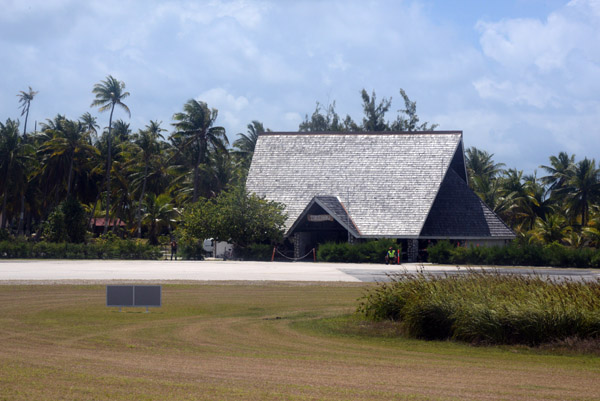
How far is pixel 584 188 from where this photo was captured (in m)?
71.4

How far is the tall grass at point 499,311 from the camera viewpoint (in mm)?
12938

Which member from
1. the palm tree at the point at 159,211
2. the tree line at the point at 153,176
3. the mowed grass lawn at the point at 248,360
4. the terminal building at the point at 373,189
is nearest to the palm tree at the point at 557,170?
the tree line at the point at 153,176

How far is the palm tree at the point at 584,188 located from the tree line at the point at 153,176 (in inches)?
4.0

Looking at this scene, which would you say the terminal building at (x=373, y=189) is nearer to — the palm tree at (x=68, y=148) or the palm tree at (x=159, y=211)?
the palm tree at (x=159, y=211)

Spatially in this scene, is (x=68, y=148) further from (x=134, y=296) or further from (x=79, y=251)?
(x=134, y=296)

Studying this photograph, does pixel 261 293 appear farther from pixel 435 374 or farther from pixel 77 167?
pixel 77 167

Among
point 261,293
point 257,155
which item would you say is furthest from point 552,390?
point 257,155

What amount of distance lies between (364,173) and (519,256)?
16.4 meters

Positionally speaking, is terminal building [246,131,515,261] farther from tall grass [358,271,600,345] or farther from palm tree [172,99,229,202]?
tall grass [358,271,600,345]

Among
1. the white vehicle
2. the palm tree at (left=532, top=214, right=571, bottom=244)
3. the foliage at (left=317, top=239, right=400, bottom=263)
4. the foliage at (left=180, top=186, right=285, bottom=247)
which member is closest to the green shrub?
the foliage at (left=180, top=186, right=285, bottom=247)

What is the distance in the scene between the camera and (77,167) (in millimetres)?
74625

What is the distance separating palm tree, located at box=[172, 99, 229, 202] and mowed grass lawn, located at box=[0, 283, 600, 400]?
5705 centimetres

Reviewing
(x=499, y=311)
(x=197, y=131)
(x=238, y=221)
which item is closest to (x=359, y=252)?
(x=238, y=221)

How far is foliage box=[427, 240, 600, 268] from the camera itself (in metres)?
46.8
